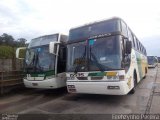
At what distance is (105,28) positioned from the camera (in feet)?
24.0

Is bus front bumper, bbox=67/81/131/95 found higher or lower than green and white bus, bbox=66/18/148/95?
lower

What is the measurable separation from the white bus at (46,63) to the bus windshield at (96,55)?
127 centimetres

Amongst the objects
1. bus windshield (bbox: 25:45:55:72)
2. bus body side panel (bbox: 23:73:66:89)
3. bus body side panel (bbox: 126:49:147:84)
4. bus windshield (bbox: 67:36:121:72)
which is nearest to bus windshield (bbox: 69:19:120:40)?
bus windshield (bbox: 67:36:121:72)

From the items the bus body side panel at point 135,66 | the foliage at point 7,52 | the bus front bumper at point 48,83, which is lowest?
the bus front bumper at point 48,83

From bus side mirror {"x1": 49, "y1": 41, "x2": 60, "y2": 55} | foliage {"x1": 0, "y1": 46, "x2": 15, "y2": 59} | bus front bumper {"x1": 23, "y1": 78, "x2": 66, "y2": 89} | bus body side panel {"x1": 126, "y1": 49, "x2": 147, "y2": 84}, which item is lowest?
bus front bumper {"x1": 23, "y1": 78, "x2": 66, "y2": 89}

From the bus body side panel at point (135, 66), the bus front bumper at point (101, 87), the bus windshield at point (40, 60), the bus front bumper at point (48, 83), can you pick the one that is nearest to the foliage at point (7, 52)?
the bus windshield at point (40, 60)

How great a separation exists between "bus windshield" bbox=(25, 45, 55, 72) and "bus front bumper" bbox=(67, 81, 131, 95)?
6.21 ft

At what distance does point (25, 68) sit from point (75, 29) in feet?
11.4

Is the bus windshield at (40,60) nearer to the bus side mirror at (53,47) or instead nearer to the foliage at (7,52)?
the bus side mirror at (53,47)

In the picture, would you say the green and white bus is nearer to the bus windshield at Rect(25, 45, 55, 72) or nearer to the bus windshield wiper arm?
the bus windshield wiper arm

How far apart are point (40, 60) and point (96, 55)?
10.9ft

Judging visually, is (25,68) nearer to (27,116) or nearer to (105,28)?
(27,116)

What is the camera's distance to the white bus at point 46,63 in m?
8.80

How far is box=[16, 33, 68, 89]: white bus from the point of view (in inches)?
347
